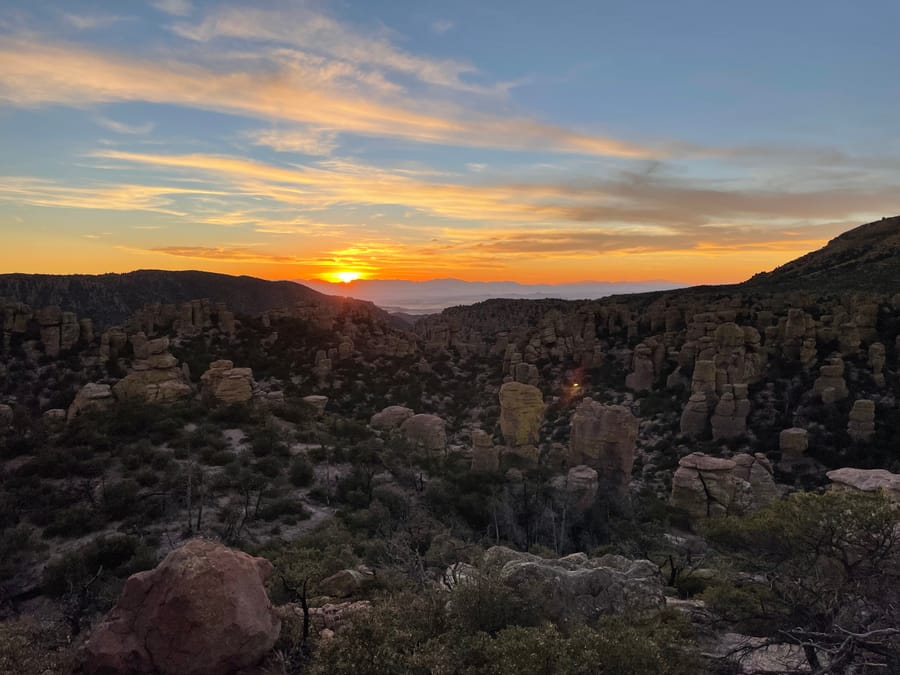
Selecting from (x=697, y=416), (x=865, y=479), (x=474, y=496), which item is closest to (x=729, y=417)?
(x=697, y=416)

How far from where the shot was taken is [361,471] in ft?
72.1

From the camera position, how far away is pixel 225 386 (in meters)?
27.8

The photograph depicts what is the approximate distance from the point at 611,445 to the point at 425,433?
33.8ft

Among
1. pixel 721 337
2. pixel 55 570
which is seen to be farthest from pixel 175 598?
pixel 721 337

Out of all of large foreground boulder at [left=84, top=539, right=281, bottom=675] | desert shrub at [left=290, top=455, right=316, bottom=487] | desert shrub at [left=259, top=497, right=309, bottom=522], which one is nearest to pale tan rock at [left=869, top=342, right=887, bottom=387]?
desert shrub at [left=290, top=455, right=316, bottom=487]

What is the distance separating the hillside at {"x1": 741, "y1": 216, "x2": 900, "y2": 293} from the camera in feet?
213

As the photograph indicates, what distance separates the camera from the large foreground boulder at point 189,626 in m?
7.07

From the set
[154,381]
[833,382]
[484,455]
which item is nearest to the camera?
[484,455]

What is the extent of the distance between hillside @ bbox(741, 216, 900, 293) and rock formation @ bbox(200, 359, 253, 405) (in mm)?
64087

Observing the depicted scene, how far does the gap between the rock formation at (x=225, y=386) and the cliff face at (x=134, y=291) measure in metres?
42.1

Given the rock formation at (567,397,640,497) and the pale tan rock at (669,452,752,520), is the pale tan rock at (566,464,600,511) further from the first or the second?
the pale tan rock at (669,452,752,520)

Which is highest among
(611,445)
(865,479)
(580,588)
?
(865,479)

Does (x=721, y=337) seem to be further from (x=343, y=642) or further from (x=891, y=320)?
(x=343, y=642)

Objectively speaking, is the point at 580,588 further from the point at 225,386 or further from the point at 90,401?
the point at 90,401
